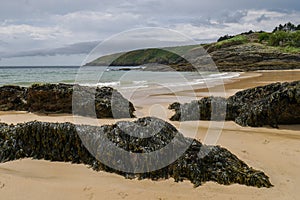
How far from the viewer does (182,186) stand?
370 cm

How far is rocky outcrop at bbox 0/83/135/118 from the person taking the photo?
8.37 meters

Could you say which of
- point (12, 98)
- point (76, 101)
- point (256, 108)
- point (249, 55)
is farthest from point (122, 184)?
point (249, 55)

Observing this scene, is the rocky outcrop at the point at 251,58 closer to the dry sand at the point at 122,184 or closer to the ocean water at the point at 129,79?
the ocean water at the point at 129,79

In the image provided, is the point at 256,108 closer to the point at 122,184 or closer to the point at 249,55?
the point at 122,184

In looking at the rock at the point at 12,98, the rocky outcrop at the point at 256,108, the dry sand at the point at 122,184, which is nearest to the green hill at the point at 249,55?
the rock at the point at 12,98

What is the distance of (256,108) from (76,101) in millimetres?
4970

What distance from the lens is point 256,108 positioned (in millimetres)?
7195

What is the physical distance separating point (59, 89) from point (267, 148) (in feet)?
20.2

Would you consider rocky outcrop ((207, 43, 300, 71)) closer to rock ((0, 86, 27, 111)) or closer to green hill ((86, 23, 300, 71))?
green hill ((86, 23, 300, 71))

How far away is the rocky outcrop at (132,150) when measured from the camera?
12.7ft

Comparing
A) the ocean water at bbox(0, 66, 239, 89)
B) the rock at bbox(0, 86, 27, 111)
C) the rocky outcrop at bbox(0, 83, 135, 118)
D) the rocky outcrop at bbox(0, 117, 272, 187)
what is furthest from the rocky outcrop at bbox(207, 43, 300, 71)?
the rocky outcrop at bbox(0, 117, 272, 187)

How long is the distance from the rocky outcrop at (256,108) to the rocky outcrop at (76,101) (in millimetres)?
1779

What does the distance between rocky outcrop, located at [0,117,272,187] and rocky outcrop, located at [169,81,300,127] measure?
330cm

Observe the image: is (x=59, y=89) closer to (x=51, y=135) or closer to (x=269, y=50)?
(x=51, y=135)
